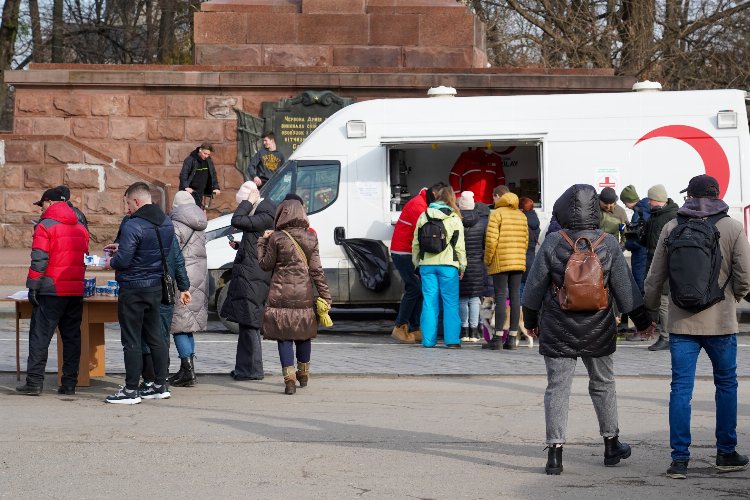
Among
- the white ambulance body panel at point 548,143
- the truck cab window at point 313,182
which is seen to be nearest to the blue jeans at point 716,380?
the white ambulance body panel at point 548,143

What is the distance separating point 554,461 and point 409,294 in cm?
681

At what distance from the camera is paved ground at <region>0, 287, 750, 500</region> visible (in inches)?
265

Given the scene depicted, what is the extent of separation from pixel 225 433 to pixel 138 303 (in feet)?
5.23

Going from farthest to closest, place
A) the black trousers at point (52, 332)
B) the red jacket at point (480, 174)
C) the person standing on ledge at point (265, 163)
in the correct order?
the person standing on ledge at point (265, 163)
the red jacket at point (480, 174)
the black trousers at point (52, 332)

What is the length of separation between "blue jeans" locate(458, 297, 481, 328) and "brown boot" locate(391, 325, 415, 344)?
0.55 meters

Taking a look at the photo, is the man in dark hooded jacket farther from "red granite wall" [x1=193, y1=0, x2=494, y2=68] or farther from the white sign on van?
"red granite wall" [x1=193, y1=0, x2=494, y2=68]

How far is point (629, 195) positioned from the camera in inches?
545

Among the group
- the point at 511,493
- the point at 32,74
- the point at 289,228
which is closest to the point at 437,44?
the point at 32,74

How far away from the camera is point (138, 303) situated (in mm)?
9406

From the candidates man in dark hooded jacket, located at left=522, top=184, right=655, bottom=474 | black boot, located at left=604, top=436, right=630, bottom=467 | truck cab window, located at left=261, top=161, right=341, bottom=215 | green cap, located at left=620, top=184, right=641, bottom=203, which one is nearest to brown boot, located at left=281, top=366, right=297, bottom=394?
man in dark hooded jacket, located at left=522, top=184, right=655, bottom=474

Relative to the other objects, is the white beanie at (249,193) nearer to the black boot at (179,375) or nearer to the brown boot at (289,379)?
the black boot at (179,375)

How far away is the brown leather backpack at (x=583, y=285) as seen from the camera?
22.6 feet

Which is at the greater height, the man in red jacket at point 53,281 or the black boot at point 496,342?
the man in red jacket at point 53,281

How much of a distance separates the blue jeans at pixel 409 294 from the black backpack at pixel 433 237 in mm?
602
